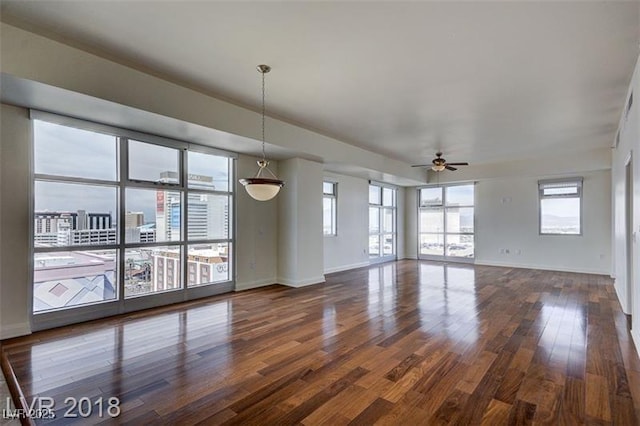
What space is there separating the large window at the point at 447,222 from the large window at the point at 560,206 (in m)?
1.83

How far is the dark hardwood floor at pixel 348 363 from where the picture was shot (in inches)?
87.1

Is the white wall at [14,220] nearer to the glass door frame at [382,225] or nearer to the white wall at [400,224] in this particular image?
the glass door frame at [382,225]

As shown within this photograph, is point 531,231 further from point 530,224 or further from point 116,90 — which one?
point 116,90

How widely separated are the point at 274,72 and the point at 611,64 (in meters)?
3.64

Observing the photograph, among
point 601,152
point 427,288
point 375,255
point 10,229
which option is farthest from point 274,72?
point 601,152

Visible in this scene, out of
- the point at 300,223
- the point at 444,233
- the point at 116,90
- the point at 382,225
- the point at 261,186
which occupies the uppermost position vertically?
the point at 116,90

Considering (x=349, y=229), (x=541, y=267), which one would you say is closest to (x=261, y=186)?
(x=349, y=229)

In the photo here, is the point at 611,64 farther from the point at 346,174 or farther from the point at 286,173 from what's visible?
the point at 346,174

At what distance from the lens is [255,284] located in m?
6.24

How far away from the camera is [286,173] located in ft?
21.2

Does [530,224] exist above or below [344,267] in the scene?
above

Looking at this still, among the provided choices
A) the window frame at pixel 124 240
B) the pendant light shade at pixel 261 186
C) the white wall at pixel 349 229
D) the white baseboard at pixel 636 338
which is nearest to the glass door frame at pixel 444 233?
the white wall at pixel 349 229

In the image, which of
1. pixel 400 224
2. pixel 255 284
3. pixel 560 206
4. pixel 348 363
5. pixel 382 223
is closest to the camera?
pixel 348 363

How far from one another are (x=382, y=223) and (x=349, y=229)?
77.8 inches
